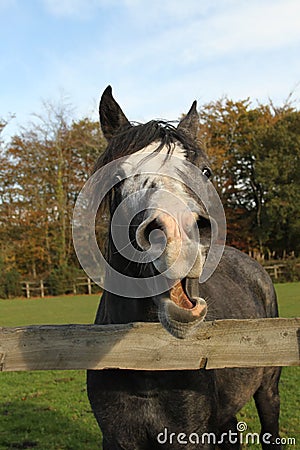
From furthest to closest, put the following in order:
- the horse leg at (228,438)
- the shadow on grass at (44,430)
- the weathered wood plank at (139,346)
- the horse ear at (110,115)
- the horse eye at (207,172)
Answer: the shadow on grass at (44,430) < the horse leg at (228,438) < the horse ear at (110,115) < the horse eye at (207,172) < the weathered wood plank at (139,346)

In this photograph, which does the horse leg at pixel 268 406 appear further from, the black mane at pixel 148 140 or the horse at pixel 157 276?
the black mane at pixel 148 140

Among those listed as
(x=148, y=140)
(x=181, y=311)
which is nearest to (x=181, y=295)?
(x=181, y=311)

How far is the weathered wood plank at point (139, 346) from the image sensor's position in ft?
8.60

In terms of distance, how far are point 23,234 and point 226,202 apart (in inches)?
642

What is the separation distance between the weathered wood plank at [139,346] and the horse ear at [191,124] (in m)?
1.27

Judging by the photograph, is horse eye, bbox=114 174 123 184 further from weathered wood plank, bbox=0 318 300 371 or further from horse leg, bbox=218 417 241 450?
horse leg, bbox=218 417 241 450

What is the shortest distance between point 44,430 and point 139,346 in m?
4.35

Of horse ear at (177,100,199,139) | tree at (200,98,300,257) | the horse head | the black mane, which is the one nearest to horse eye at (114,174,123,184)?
the horse head

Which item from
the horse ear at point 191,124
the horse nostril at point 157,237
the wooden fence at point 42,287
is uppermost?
the horse ear at point 191,124

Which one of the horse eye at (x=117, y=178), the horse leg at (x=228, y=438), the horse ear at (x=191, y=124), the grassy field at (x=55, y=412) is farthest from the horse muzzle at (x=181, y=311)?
the grassy field at (x=55, y=412)

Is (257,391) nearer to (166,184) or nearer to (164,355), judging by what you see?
(164,355)

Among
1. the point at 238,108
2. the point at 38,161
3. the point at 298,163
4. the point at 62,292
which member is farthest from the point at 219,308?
the point at 238,108

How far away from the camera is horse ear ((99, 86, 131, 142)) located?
10.0 ft

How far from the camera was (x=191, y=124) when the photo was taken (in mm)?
3229
